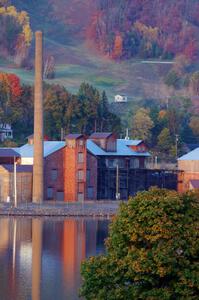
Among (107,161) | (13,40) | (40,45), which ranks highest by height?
(13,40)

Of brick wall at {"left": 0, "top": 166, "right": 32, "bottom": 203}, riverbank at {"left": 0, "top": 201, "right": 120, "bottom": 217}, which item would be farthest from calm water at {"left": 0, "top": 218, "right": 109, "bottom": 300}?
brick wall at {"left": 0, "top": 166, "right": 32, "bottom": 203}

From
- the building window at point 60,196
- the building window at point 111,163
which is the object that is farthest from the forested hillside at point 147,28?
the building window at point 60,196

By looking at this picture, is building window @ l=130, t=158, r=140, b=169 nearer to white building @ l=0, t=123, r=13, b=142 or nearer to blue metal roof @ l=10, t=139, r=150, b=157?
blue metal roof @ l=10, t=139, r=150, b=157

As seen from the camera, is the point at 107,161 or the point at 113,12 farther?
the point at 113,12

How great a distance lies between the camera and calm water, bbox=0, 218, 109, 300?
25.3m

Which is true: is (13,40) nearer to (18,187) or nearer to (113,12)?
(113,12)

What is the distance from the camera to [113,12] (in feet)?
522

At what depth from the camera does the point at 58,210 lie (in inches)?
1852

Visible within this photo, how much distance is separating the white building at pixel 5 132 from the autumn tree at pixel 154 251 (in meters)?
49.0

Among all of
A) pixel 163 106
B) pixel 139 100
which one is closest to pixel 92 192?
pixel 163 106

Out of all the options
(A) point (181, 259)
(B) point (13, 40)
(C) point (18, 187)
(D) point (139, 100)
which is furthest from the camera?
(B) point (13, 40)

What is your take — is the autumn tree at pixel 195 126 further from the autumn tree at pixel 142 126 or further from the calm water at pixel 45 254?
the calm water at pixel 45 254

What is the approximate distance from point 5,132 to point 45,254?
3737cm

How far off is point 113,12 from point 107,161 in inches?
4155
